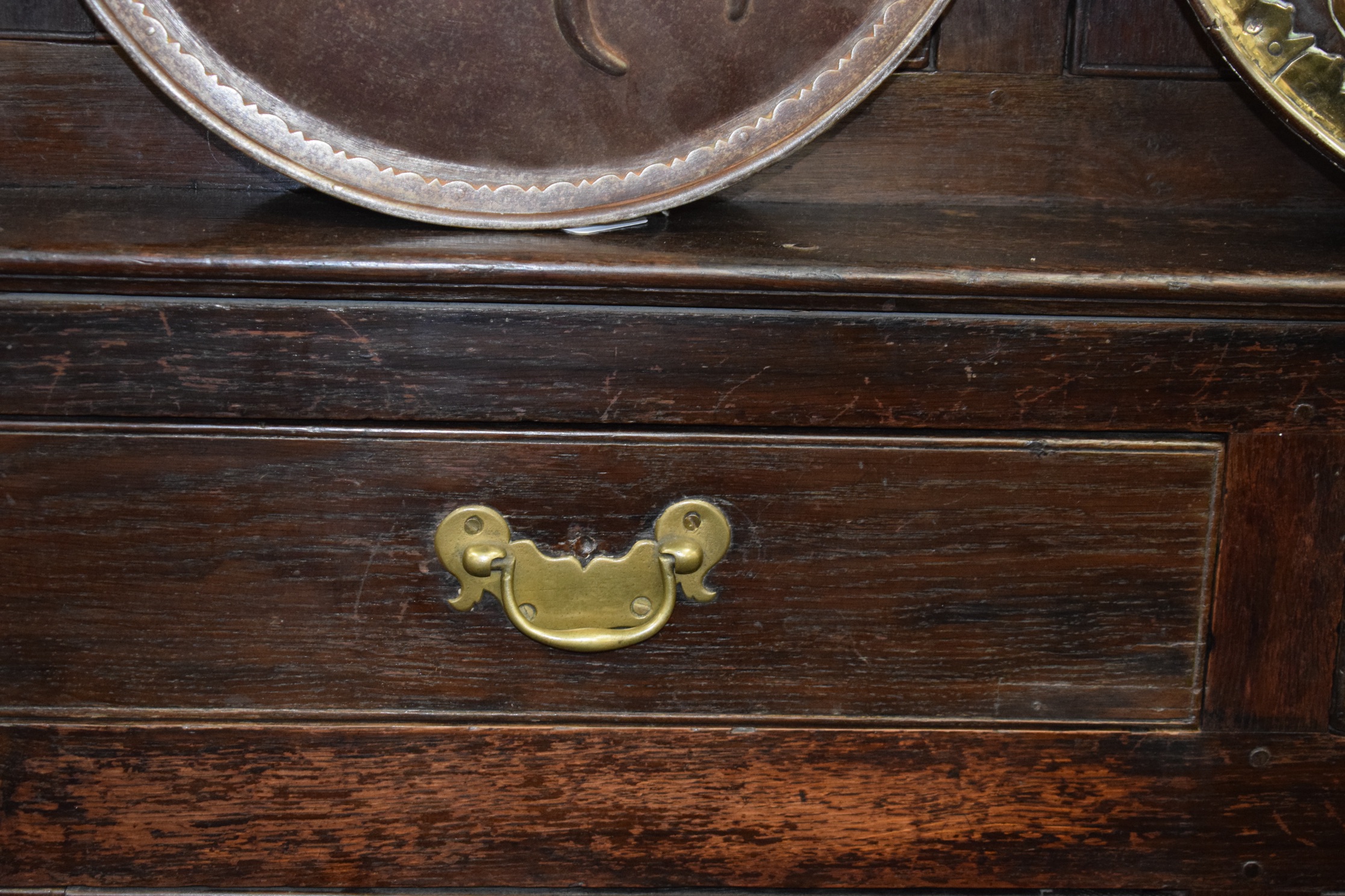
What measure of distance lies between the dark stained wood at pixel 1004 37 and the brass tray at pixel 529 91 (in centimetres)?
14

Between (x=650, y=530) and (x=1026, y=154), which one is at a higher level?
(x=1026, y=154)

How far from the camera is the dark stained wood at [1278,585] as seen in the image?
0.58m

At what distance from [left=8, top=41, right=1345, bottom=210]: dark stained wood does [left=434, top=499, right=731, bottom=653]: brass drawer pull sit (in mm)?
294

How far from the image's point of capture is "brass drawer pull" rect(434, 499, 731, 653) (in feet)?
1.87

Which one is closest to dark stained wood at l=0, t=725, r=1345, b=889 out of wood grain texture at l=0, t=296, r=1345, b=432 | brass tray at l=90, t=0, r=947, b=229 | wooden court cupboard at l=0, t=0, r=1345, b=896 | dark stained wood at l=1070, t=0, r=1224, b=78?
wooden court cupboard at l=0, t=0, r=1345, b=896

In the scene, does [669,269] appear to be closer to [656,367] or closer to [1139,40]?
[656,367]

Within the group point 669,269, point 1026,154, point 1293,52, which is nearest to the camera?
point 669,269

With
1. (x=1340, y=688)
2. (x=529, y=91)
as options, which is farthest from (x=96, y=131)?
(x=1340, y=688)

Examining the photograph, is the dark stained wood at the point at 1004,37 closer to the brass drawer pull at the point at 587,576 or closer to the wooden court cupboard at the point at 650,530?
the wooden court cupboard at the point at 650,530

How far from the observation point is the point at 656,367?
0.56m

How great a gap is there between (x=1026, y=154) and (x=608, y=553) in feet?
1.45

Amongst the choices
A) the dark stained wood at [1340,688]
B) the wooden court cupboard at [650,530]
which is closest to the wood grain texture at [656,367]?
the wooden court cupboard at [650,530]

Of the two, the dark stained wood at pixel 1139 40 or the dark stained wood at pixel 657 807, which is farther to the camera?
the dark stained wood at pixel 1139 40

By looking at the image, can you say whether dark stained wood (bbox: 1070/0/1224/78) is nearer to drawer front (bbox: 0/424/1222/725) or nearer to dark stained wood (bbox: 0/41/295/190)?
drawer front (bbox: 0/424/1222/725)
